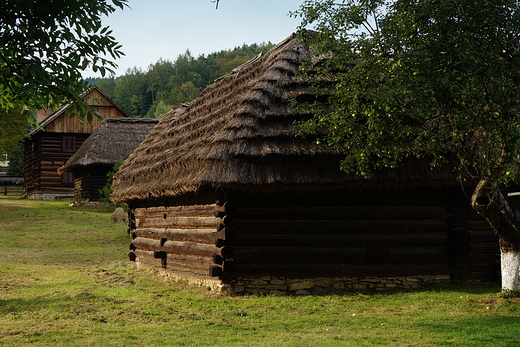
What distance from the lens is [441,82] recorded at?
862 cm

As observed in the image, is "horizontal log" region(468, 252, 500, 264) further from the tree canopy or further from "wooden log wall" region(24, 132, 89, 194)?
"wooden log wall" region(24, 132, 89, 194)

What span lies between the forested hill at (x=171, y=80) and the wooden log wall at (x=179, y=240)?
90608 mm

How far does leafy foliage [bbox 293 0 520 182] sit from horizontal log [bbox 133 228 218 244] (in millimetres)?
3750

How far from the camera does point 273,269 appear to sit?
11938 millimetres

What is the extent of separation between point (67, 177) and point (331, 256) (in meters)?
32.0

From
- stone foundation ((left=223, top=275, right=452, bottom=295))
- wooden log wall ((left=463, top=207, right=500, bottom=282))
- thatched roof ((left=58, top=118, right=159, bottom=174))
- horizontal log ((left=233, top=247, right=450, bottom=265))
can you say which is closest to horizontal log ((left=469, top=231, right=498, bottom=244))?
wooden log wall ((left=463, top=207, right=500, bottom=282))

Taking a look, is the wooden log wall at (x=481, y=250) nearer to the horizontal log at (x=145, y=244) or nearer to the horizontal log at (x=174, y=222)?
the horizontal log at (x=174, y=222)

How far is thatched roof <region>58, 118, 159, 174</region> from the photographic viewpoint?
3388 cm

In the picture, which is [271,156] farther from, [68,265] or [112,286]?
[68,265]

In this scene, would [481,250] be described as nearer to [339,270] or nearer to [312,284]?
[339,270]

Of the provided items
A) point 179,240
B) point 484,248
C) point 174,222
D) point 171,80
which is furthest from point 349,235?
point 171,80

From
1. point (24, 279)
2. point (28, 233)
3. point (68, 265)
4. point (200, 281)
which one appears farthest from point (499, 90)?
point (28, 233)

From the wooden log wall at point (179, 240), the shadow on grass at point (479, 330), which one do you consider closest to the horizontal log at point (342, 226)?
the wooden log wall at point (179, 240)

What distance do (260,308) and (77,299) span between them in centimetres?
369
